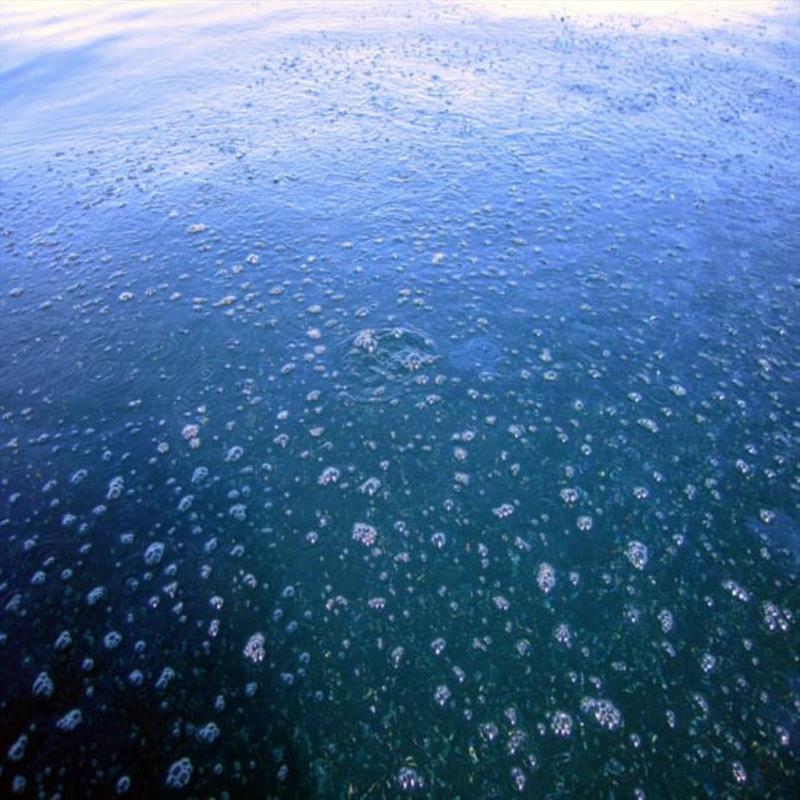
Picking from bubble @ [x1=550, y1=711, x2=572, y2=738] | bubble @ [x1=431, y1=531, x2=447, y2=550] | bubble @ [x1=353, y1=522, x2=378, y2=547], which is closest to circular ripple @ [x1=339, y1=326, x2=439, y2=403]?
bubble @ [x1=353, y1=522, x2=378, y2=547]

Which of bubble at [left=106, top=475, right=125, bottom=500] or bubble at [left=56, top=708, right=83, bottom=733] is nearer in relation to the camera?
bubble at [left=56, top=708, right=83, bottom=733]

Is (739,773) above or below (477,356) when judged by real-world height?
below

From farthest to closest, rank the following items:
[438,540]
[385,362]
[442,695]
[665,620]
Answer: [385,362] < [438,540] < [665,620] < [442,695]

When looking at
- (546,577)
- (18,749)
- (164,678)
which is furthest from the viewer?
(546,577)

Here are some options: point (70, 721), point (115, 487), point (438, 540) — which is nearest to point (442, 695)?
point (438, 540)

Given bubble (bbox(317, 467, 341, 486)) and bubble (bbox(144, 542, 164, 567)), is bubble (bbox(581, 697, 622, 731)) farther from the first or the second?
bubble (bbox(144, 542, 164, 567))

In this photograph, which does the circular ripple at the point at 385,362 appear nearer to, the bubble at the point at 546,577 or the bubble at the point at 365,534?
the bubble at the point at 365,534

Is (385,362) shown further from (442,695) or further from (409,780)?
(409,780)

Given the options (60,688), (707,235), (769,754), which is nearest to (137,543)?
(60,688)

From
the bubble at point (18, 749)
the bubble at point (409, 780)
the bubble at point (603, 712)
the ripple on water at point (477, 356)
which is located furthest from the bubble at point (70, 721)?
the ripple on water at point (477, 356)
